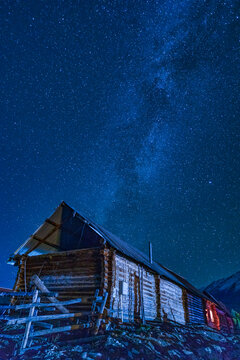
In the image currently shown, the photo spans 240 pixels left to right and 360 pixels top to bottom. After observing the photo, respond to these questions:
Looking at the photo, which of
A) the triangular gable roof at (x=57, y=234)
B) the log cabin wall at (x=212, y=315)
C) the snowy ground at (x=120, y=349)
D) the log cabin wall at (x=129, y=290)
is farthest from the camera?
the log cabin wall at (x=212, y=315)

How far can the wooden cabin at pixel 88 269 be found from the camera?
1037cm

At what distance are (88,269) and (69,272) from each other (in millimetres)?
1370

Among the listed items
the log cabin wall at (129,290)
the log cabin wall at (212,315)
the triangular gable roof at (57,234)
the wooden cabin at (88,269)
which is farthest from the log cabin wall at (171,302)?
the log cabin wall at (212,315)

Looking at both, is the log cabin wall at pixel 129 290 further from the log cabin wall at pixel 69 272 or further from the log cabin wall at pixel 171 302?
the log cabin wall at pixel 171 302

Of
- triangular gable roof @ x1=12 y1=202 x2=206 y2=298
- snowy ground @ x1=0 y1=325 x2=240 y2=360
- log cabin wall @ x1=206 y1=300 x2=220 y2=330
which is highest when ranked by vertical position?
triangular gable roof @ x1=12 y1=202 x2=206 y2=298

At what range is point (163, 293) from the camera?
49.5 feet

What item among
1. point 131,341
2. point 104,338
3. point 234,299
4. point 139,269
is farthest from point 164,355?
point 234,299

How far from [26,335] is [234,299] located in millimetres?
80297

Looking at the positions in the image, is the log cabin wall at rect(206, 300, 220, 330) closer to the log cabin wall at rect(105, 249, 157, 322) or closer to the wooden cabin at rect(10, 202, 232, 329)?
the wooden cabin at rect(10, 202, 232, 329)

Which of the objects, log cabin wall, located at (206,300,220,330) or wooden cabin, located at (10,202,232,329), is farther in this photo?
log cabin wall, located at (206,300,220,330)

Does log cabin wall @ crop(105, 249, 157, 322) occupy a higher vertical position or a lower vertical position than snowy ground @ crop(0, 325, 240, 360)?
higher

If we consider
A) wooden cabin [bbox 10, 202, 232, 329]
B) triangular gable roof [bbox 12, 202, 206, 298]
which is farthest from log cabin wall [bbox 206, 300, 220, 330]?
triangular gable roof [bbox 12, 202, 206, 298]

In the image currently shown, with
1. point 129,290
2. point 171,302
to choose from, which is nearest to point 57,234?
point 129,290

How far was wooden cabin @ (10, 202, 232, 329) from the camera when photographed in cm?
1037
